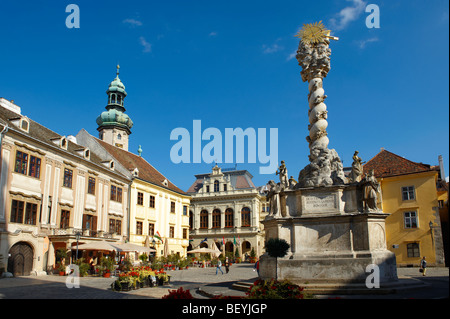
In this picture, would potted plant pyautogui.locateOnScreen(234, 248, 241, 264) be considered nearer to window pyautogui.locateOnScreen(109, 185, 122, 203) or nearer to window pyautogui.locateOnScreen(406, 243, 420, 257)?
window pyautogui.locateOnScreen(109, 185, 122, 203)

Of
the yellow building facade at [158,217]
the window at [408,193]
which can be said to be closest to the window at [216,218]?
Result: the yellow building facade at [158,217]

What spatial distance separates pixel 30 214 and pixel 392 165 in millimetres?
31610

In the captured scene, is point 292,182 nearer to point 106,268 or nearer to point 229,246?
point 106,268

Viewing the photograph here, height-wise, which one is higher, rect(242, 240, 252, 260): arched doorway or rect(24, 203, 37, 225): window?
rect(24, 203, 37, 225): window

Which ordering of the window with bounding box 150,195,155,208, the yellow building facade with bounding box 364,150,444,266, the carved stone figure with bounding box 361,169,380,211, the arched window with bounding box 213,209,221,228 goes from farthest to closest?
the arched window with bounding box 213,209,221,228 → the window with bounding box 150,195,155,208 → the yellow building facade with bounding box 364,150,444,266 → the carved stone figure with bounding box 361,169,380,211

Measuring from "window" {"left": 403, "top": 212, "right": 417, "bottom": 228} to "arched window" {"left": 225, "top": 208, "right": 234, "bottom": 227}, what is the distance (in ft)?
110

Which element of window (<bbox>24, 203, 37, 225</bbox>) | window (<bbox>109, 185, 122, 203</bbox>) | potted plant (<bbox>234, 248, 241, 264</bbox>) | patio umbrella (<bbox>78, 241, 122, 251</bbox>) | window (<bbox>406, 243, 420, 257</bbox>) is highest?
window (<bbox>109, 185, 122, 203</bbox>)

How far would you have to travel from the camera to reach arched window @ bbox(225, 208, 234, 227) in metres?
63.8

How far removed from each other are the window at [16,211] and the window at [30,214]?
50cm

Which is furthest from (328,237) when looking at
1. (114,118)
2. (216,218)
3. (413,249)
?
(114,118)

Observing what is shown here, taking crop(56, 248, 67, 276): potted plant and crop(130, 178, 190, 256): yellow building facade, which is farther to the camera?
crop(130, 178, 190, 256): yellow building facade

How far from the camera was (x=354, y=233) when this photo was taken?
13680 millimetres

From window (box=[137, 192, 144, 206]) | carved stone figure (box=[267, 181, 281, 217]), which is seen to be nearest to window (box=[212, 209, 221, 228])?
window (box=[137, 192, 144, 206])
